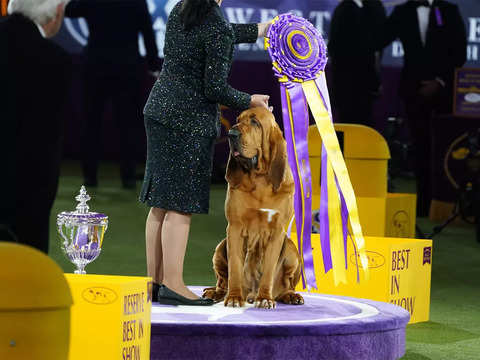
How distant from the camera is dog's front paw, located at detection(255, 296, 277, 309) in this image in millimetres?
3482

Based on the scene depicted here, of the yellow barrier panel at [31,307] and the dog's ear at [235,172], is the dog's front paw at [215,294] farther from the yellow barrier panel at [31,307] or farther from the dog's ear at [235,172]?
the yellow barrier panel at [31,307]

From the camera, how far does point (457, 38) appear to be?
27.7 feet

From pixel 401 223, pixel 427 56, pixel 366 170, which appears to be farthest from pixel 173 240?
pixel 427 56

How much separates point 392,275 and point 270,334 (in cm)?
125

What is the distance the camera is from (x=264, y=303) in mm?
3484

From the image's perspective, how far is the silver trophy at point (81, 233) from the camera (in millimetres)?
3689

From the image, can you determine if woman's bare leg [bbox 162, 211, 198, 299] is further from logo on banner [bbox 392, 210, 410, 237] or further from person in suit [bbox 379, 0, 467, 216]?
person in suit [bbox 379, 0, 467, 216]

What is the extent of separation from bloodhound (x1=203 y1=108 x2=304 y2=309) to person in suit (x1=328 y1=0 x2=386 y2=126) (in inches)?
210

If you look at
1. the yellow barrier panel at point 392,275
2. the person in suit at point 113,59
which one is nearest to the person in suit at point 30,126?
the yellow barrier panel at point 392,275

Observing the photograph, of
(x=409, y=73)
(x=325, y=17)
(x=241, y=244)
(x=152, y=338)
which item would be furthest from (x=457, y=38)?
(x=152, y=338)

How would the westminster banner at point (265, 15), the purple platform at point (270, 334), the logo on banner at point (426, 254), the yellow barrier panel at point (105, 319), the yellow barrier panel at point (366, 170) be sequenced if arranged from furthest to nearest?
the westminster banner at point (265, 15) < the yellow barrier panel at point (366, 170) < the logo on banner at point (426, 254) < the purple platform at point (270, 334) < the yellow barrier panel at point (105, 319)

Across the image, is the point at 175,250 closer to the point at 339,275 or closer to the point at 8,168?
the point at 339,275

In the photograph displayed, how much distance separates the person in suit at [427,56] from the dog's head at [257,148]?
16.8ft

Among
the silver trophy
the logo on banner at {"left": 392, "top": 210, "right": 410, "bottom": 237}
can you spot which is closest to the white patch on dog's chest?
the silver trophy
